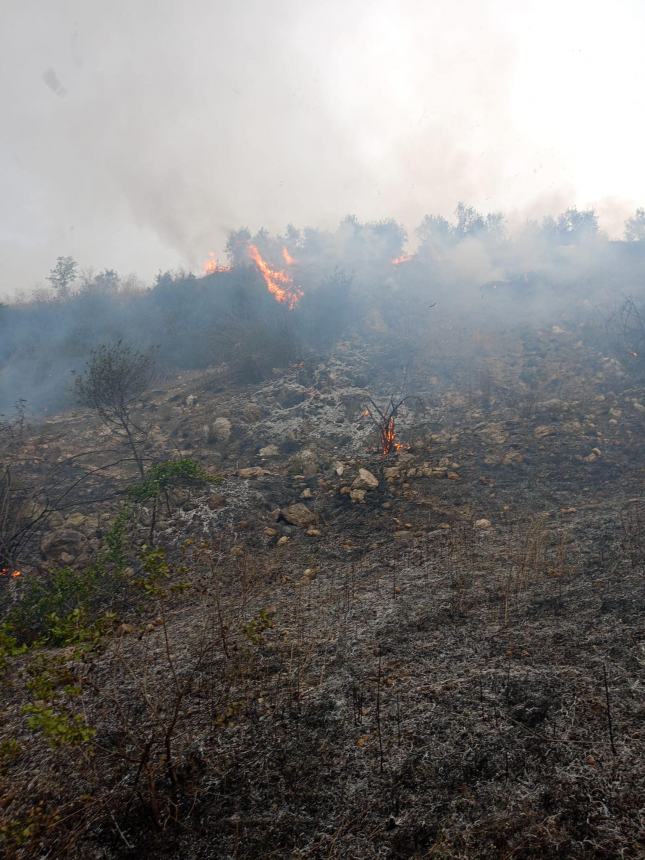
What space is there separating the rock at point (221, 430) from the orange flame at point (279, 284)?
9.91m

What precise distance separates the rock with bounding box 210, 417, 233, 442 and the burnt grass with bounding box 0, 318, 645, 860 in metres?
2.28

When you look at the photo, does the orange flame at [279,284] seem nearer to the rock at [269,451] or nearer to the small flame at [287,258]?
the small flame at [287,258]

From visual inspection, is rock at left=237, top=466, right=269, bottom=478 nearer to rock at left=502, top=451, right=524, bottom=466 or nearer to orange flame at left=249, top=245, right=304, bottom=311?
rock at left=502, top=451, right=524, bottom=466


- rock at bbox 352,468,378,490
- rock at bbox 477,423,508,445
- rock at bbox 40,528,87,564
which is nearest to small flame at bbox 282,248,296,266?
rock at bbox 477,423,508,445

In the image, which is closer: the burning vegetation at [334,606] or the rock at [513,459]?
the burning vegetation at [334,606]

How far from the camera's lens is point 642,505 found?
738cm

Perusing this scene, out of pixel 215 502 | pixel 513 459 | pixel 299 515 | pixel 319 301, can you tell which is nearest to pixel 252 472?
pixel 215 502

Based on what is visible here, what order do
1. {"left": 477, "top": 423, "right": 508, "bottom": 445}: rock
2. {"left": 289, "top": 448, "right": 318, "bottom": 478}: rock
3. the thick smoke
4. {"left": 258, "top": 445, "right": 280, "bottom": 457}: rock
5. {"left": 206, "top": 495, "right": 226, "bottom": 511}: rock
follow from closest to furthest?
{"left": 206, "top": 495, "right": 226, "bottom": 511}: rock
{"left": 289, "top": 448, "right": 318, "bottom": 478}: rock
{"left": 477, "top": 423, "right": 508, "bottom": 445}: rock
{"left": 258, "top": 445, "right": 280, "bottom": 457}: rock
the thick smoke

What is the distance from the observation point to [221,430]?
12.5m

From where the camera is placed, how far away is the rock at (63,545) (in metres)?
7.39

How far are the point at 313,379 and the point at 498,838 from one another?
47.0ft

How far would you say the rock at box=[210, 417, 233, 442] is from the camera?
12.3 metres

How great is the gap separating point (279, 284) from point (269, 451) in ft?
45.9

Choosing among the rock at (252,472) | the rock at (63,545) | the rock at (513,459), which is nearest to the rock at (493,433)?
the rock at (513,459)
